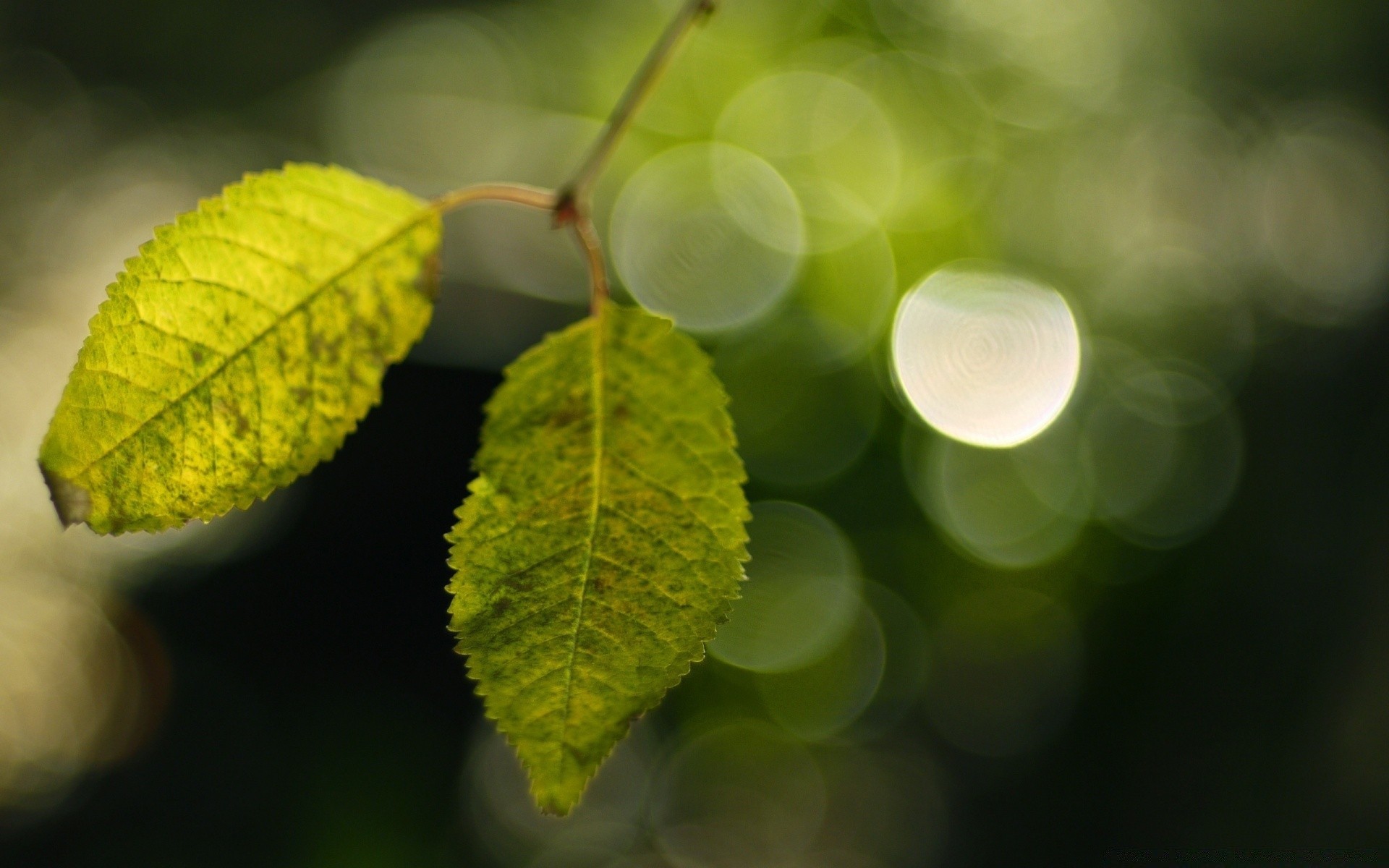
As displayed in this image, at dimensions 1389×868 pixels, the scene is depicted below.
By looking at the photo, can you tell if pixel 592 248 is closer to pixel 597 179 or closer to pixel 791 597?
pixel 597 179

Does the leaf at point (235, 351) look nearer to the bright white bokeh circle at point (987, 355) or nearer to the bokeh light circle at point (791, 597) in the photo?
the bright white bokeh circle at point (987, 355)

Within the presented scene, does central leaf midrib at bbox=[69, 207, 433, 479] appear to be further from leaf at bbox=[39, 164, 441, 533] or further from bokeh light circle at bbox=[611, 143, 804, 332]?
bokeh light circle at bbox=[611, 143, 804, 332]

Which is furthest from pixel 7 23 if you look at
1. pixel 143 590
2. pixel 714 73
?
pixel 714 73

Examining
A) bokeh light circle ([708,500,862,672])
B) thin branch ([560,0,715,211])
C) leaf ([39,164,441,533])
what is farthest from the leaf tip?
bokeh light circle ([708,500,862,672])

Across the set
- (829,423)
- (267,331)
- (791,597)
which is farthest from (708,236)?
(267,331)

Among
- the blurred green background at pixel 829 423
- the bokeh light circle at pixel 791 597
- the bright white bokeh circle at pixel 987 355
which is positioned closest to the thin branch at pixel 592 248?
the blurred green background at pixel 829 423

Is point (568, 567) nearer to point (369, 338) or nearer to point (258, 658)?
point (369, 338)
